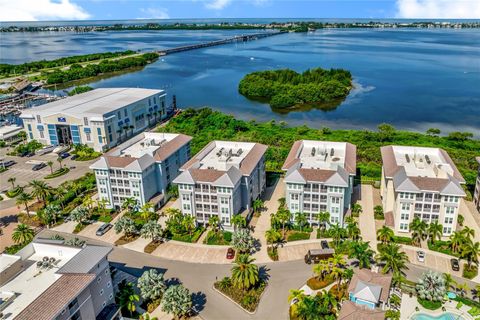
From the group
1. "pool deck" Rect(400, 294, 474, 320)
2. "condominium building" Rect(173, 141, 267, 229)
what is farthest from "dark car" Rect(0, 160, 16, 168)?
"pool deck" Rect(400, 294, 474, 320)

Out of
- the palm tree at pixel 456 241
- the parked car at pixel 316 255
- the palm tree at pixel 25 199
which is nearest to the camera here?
the palm tree at pixel 456 241

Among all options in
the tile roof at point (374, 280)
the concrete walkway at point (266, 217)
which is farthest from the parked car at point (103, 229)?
the tile roof at point (374, 280)

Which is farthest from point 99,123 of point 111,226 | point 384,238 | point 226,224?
point 384,238

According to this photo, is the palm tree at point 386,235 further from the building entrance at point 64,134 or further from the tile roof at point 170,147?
the building entrance at point 64,134

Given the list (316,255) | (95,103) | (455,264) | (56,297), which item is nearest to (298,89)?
(95,103)

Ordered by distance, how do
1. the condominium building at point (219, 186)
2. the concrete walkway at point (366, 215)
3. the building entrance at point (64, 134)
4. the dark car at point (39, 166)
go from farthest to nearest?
1. the building entrance at point (64, 134)
2. the dark car at point (39, 166)
3. the condominium building at point (219, 186)
4. the concrete walkway at point (366, 215)

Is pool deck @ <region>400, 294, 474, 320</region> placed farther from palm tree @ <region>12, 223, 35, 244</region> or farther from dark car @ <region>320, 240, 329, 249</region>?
palm tree @ <region>12, 223, 35, 244</region>

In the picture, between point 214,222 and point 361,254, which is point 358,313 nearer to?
point 361,254
